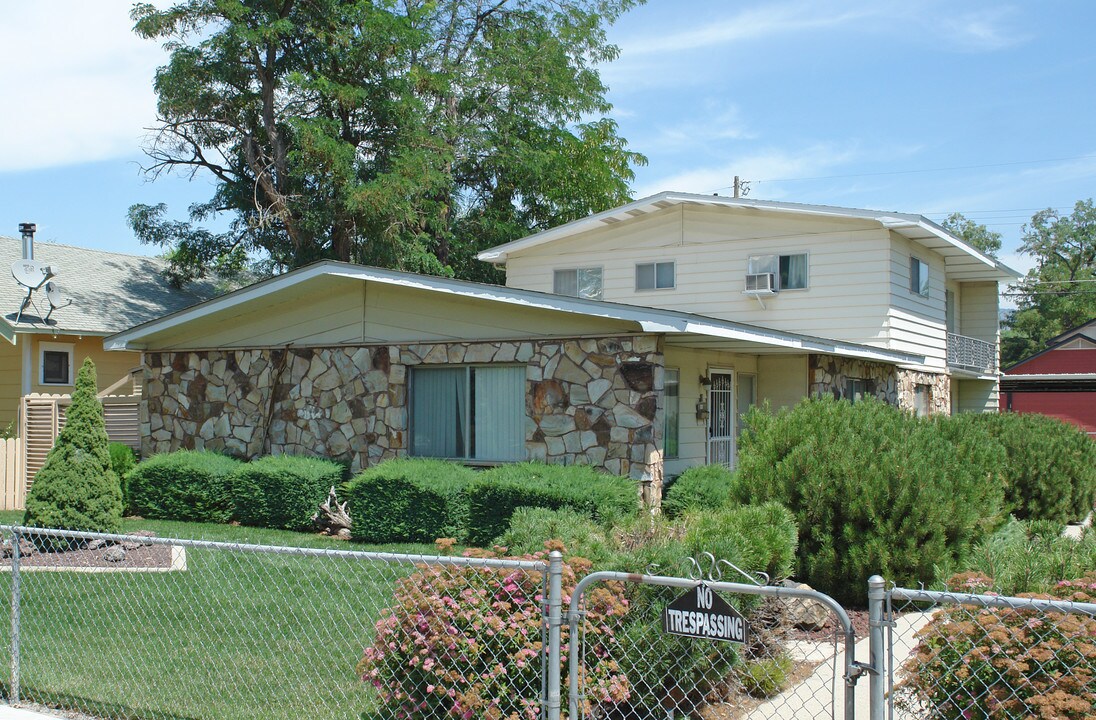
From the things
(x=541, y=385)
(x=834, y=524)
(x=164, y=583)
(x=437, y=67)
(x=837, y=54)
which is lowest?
(x=164, y=583)

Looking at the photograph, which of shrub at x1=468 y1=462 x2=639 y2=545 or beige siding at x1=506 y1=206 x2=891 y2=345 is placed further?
beige siding at x1=506 y1=206 x2=891 y2=345

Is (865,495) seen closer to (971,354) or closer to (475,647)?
(475,647)

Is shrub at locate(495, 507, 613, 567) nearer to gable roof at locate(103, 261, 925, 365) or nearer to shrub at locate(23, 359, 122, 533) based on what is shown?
gable roof at locate(103, 261, 925, 365)

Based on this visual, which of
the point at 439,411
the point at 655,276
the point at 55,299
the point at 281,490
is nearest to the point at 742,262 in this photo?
the point at 655,276

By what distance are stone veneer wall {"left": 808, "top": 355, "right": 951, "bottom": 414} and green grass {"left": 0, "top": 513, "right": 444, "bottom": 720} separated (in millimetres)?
8580

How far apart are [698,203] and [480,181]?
10.5 meters

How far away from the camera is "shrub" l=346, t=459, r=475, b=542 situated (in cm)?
1162

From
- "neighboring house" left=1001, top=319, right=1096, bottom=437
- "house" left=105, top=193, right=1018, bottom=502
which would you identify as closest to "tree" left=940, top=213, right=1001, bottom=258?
"neighboring house" left=1001, top=319, right=1096, bottom=437

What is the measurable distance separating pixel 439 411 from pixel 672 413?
3267 millimetres

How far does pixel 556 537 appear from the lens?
6.42 meters

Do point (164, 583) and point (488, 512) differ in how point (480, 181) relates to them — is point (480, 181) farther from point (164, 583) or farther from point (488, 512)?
point (164, 583)

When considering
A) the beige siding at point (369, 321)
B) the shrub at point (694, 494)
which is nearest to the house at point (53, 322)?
the beige siding at point (369, 321)

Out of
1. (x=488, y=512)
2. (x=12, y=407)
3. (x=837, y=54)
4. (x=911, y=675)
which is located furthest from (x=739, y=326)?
(x=12, y=407)

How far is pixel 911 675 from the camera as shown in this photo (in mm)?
4617
